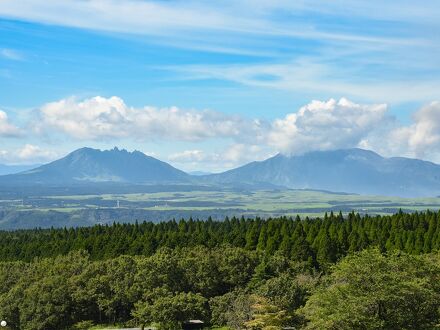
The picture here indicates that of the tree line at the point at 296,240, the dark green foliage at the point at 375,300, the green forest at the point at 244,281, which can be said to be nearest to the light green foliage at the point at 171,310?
the green forest at the point at 244,281

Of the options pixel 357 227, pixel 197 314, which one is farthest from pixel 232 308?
pixel 357 227

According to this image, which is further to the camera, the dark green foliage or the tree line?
the tree line

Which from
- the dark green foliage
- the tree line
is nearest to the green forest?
the dark green foliage

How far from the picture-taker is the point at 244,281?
76.1 meters

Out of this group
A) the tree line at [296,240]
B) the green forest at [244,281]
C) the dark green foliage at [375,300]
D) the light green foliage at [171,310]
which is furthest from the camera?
the tree line at [296,240]

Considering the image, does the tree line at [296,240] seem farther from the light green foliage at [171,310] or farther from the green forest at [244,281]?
the light green foliage at [171,310]

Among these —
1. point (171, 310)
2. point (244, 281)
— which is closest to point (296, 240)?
point (244, 281)

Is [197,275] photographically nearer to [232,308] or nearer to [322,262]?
[232,308]

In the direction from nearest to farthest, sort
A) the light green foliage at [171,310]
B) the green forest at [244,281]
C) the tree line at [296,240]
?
the green forest at [244,281]
the light green foliage at [171,310]
the tree line at [296,240]

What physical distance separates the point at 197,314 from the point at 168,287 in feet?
16.3

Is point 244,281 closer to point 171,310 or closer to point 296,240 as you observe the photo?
point 171,310

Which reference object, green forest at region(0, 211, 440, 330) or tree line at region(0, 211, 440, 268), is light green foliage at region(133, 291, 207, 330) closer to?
green forest at region(0, 211, 440, 330)

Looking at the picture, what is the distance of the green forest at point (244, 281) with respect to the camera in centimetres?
4588

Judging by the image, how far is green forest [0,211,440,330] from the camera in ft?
151
